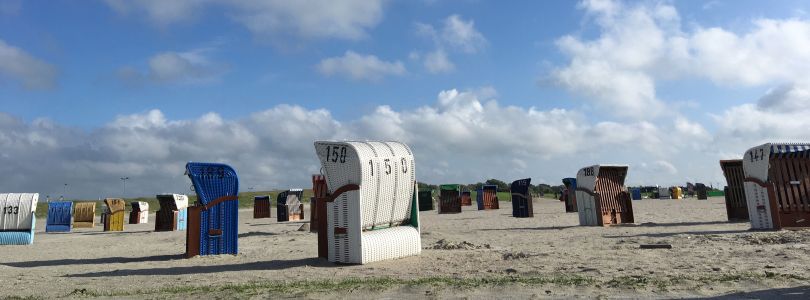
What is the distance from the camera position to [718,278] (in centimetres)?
791

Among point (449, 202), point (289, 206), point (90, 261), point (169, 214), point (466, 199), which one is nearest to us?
point (90, 261)

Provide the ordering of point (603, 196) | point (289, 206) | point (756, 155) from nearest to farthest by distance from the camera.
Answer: point (756, 155) → point (603, 196) → point (289, 206)

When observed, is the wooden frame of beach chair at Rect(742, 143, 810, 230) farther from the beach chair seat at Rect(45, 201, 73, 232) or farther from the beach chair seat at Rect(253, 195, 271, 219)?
the beach chair seat at Rect(45, 201, 73, 232)

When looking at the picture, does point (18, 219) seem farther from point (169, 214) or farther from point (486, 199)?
point (486, 199)

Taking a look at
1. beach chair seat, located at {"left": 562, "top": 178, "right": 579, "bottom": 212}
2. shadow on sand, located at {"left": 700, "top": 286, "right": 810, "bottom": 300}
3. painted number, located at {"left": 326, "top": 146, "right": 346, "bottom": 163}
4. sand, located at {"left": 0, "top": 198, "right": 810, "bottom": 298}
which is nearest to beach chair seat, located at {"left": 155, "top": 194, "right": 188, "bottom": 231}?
sand, located at {"left": 0, "top": 198, "right": 810, "bottom": 298}

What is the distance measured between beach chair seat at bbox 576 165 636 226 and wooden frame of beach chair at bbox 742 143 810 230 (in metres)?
4.86

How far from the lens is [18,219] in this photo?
68.1ft

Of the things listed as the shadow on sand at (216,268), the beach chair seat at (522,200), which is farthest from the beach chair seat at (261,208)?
the shadow on sand at (216,268)

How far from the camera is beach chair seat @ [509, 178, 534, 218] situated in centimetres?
3014

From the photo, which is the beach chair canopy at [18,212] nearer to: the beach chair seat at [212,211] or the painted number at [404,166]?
the beach chair seat at [212,211]

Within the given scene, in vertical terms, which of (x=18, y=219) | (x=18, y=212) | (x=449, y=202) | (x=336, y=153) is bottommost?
(x=18, y=219)

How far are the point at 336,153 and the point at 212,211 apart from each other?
4787 mm

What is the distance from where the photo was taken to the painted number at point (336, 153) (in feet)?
35.7

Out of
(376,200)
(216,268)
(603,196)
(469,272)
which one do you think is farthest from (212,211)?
(603,196)
